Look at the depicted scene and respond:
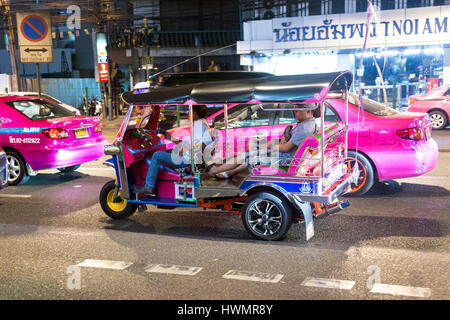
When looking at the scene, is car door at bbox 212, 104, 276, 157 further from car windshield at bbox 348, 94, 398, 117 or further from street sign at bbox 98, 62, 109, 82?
street sign at bbox 98, 62, 109, 82

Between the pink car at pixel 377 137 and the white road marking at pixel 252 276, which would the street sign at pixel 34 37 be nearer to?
the pink car at pixel 377 137

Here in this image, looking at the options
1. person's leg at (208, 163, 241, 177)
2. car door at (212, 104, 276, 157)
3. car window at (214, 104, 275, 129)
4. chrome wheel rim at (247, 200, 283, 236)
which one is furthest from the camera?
car window at (214, 104, 275, 129)

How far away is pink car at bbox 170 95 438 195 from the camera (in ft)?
26.0

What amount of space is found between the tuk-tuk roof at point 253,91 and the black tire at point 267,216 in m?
1.13

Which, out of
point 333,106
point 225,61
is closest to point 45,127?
point 333,106

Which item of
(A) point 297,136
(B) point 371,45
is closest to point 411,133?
(A) point 297,136

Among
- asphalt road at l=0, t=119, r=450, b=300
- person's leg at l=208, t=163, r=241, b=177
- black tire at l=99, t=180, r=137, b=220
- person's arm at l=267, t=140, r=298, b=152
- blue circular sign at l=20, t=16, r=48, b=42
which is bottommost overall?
asphalt road at l=0, t=119, r=450, b=300

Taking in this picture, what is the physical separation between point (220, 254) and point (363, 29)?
15732mm

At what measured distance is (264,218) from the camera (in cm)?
629

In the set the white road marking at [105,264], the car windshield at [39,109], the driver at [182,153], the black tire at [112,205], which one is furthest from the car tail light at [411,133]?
the car windshield at [39,109]

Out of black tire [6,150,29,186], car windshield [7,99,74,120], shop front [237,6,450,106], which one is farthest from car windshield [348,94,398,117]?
shop front [237,6,450,106]

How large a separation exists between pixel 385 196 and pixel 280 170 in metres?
2.70

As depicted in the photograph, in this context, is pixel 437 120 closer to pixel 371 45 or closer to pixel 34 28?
pixel 371 45

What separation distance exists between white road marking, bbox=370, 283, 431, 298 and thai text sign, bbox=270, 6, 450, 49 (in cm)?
1455
